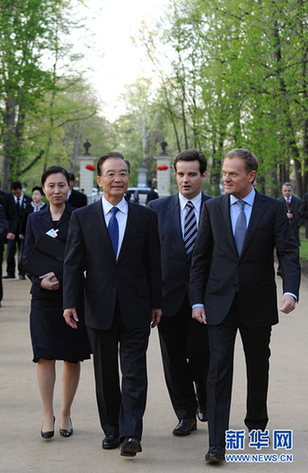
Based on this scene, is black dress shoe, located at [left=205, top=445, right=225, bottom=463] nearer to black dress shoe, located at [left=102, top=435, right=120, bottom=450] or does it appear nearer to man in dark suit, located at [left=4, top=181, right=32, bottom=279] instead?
black dress shoe, located at [left=102, top=435, right=120, bottom=450]

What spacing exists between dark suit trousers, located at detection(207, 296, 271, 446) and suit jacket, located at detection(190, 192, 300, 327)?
8 cm

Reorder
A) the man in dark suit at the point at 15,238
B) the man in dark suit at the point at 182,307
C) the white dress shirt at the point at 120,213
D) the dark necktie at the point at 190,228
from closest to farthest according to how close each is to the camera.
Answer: the white dress shirt at the point at 120,213, the man in dark suit at the point at 182,307, the dark necktie at the point at 190,228, the man in dark suit at the point at 15,238

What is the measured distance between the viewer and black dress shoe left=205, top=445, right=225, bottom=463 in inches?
166

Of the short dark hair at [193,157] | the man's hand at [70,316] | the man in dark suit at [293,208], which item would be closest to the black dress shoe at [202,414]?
the man's hand at [70,316]

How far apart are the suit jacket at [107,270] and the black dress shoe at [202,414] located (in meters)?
1.18

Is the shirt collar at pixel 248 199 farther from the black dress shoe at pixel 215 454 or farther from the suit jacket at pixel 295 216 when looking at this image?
the suit jacket at pixel 295 216

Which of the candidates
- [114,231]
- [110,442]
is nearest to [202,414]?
[110,442]

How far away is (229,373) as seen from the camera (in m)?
4.48

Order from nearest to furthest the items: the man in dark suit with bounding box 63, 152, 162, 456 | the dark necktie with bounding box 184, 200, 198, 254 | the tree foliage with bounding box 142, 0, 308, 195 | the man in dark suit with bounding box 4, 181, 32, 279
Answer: the man in dark suit with bounding box 63, 152, 162, 456
the dark necktie with bounding box 184, 200, 198, 254
the man in dark suit with bounding box 4, 181, 32, 279
the tree foliage with bounding box 142, 0, 308, 195

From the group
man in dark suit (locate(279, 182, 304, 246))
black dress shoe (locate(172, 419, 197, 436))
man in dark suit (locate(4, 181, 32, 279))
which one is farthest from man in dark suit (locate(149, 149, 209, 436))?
man in dark suit (locate(279, 182, 304, 246))

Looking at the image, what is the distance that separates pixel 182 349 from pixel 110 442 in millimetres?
962

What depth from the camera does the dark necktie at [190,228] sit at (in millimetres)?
5258

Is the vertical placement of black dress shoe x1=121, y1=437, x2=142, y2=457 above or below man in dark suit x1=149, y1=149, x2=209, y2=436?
below

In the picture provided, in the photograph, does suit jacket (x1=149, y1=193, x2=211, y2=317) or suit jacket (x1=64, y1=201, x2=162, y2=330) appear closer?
suit jacket (x1=64, y1=201, x2=162, y2=330)
